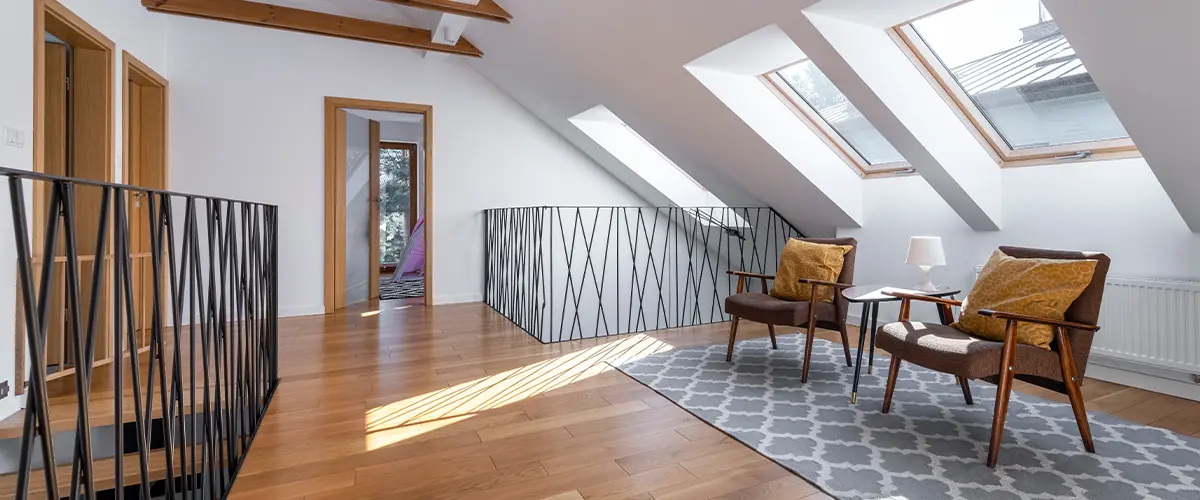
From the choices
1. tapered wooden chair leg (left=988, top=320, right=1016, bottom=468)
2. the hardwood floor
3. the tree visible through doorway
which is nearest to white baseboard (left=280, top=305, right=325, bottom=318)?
the hardwood floor

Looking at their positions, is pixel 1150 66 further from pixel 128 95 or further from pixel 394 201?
pixel 394 201

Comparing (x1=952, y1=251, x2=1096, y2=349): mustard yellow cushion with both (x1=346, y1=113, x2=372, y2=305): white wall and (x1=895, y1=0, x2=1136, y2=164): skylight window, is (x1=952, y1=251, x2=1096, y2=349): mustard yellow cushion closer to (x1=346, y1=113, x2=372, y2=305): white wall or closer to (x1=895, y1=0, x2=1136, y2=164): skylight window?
(x1=895, y1=0, x2=1136, y2=164): skylight window

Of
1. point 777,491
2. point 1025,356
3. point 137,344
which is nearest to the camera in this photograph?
point 137,344

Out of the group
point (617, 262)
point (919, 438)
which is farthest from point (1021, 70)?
point (617, 262)

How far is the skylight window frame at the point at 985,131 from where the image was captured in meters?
2.95

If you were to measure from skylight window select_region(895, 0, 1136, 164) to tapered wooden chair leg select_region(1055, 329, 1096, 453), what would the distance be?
129 centimetres

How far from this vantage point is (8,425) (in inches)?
92.0

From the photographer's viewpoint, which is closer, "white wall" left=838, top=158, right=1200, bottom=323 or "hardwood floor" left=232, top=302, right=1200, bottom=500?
"hardwood floor" left=232, top=302, right=1200, bottom=500

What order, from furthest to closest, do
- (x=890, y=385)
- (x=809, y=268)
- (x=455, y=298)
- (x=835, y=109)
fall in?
(x=455, y=298) → (x=835, y=109) → (x=809, y=268) → (x=890, y=385)

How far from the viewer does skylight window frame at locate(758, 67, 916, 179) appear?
384cm

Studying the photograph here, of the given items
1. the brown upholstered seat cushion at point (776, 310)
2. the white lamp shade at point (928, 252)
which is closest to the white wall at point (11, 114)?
the brown upholstered seat cushion at point (776, 310)

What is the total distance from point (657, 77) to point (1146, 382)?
9.89ft

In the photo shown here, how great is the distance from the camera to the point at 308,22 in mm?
4473

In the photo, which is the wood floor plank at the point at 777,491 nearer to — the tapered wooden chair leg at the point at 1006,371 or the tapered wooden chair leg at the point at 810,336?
the tapered wooden chair leg at the point at 1006,371
